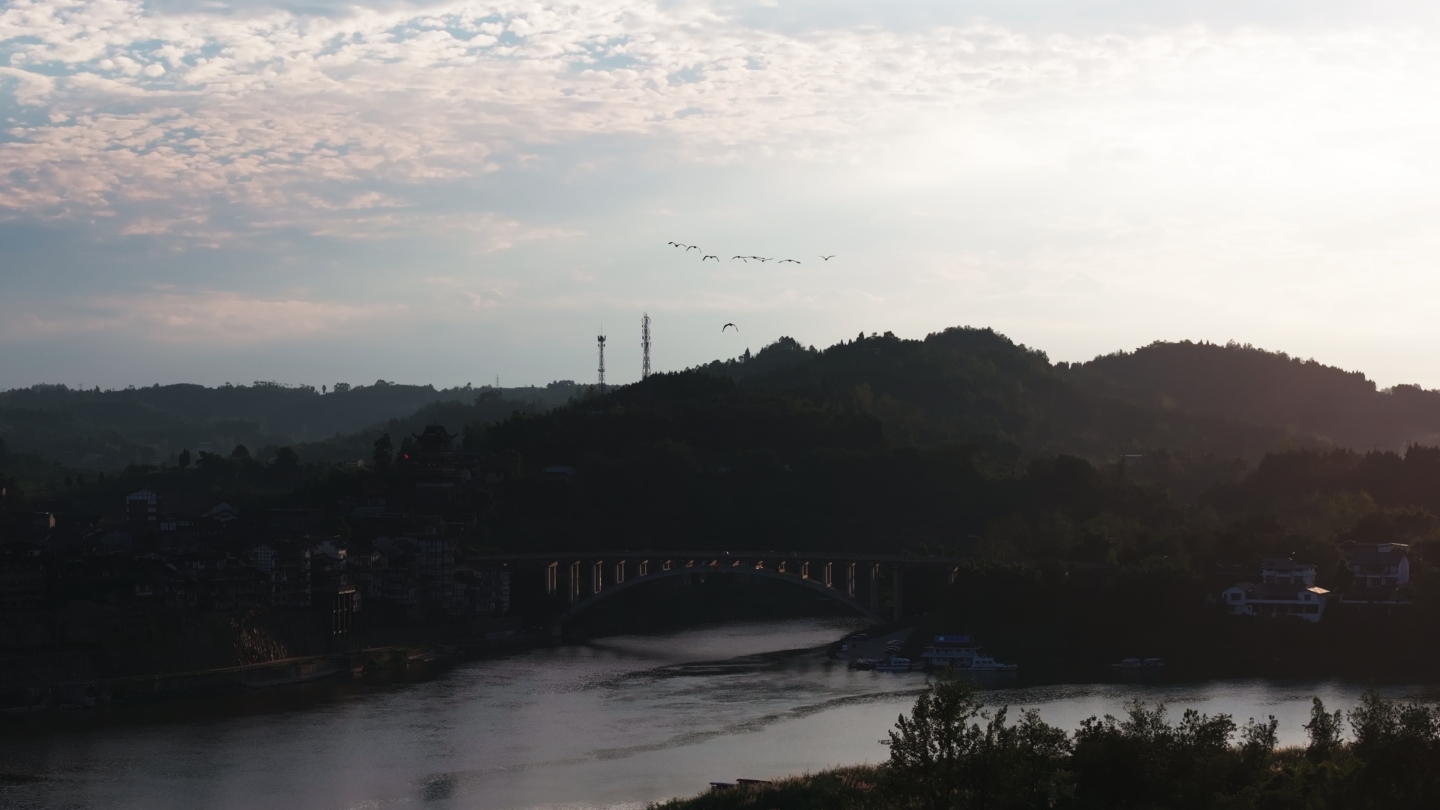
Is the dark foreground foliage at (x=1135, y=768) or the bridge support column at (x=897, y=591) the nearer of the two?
the dark foreground foliage at (x=1135, y=768)

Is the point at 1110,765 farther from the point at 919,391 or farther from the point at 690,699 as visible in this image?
the point at 919,391

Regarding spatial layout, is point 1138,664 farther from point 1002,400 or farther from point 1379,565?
point 1002,400

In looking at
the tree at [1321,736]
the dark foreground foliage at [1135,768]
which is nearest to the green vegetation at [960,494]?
the tree at [1321,736]

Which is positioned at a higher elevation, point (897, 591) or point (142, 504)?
point (142, 504)

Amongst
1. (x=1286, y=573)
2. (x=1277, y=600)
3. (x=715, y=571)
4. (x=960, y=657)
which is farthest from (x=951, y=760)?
(x=715, y=571)

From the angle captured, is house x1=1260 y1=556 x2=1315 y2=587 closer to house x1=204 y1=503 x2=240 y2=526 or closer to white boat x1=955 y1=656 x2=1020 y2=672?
white boat x1=955 y1=656 x2=1020 y2=672

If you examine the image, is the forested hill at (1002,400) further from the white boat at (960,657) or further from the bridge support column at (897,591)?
the white boat at (960,657)
